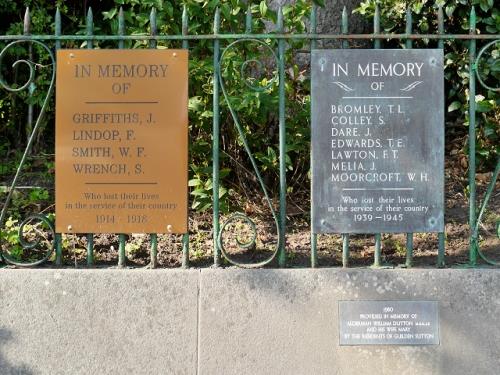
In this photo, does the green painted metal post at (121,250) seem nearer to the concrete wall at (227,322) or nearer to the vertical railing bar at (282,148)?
the concrete wall at (227,322)

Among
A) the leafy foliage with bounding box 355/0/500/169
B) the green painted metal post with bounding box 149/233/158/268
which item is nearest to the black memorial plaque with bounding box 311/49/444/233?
the green painted metal post with bounding box 149/233/158/268

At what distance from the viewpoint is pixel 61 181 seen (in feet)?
12.2

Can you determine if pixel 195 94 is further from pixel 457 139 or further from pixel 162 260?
pixel 457 139

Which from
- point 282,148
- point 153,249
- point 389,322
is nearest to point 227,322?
point 153,249

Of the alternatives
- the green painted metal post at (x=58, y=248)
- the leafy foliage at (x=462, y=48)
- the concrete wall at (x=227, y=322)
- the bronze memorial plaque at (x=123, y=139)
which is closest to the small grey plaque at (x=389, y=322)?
the concrete wall at (x=227, y=322)

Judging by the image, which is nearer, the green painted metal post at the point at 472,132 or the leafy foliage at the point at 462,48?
the green painted metal post at the point at 472,132

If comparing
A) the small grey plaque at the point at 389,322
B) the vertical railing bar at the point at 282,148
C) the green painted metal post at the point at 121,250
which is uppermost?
the vertical railing bar at the point at 282,148

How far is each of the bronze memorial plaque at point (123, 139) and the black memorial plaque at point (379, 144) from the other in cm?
78

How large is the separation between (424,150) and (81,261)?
2.13 meters

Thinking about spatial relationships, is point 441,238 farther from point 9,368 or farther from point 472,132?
point 9,368

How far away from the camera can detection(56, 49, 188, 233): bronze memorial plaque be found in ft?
12.1

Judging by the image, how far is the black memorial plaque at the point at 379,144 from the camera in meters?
3.65

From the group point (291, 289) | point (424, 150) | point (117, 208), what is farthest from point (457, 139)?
point (117, 208)

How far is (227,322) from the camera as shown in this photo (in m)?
3.61
